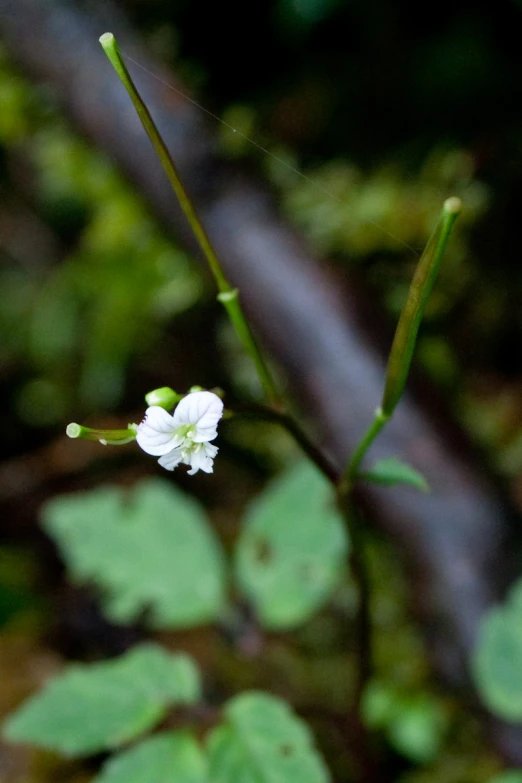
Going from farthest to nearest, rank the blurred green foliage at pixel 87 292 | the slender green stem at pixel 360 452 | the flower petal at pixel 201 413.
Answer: the blurred green foliage at pixel 87 292
the slender green stem at pixel 360 452
the flower petal at pixel 201 413

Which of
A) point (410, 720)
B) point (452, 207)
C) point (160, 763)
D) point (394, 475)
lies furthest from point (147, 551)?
point (452, 207)

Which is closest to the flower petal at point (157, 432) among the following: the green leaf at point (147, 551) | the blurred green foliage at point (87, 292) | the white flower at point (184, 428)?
the white flower at point (184, 428)

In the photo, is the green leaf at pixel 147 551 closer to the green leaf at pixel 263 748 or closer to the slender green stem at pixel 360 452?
the green leaf at pixel 263 748

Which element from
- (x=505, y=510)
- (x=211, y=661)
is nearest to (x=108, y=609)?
(x=211, y=661)

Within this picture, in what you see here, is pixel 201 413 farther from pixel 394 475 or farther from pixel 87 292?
pixel 87 292

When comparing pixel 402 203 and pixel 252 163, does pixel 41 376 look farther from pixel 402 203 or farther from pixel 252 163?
pixel 402 203

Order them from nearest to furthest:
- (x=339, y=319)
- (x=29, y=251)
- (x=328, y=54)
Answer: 1. (x=339, y=319)
2. (x=328, y=54)
3. (x=29, y=251)
